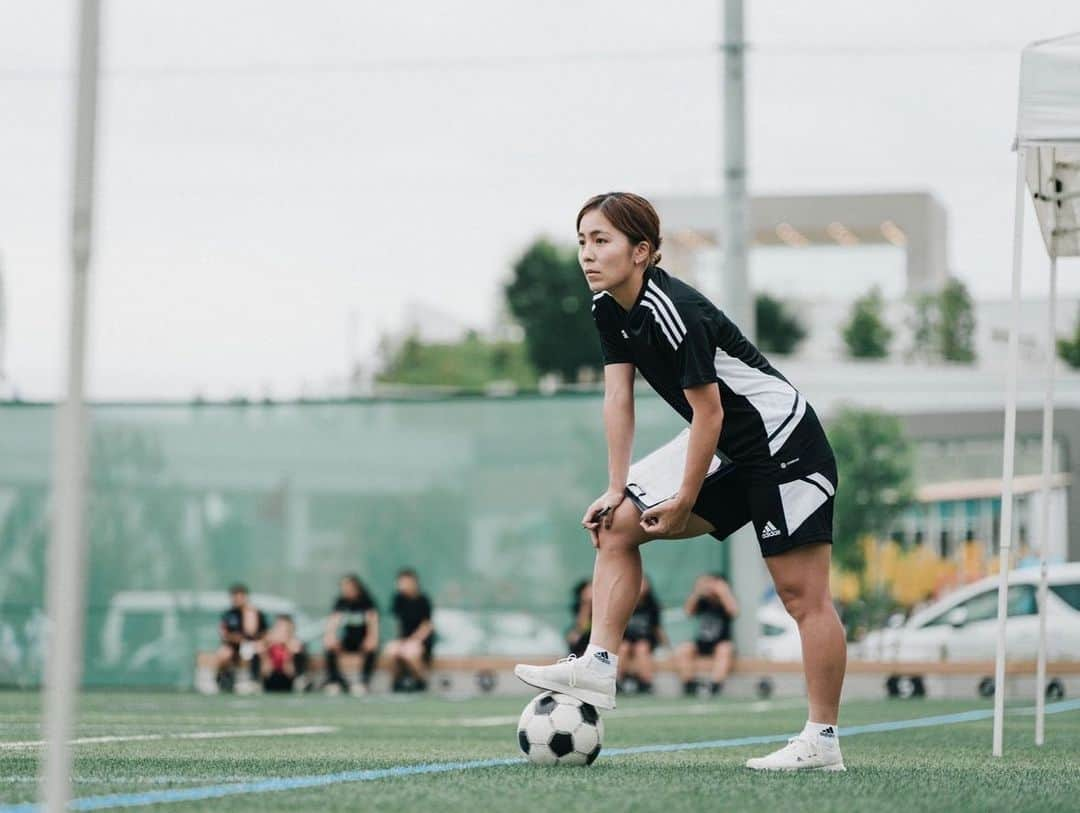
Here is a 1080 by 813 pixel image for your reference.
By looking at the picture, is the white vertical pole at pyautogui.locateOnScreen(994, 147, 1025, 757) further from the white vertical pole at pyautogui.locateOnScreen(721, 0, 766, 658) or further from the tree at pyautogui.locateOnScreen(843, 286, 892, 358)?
the tree at pyautogui.locateOnScreen(843, 286, 892, 358)

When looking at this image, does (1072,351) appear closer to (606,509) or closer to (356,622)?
(356,622)

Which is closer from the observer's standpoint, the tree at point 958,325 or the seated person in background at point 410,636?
the seated person in background at point 410,636

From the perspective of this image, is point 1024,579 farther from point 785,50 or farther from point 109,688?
point 109,688

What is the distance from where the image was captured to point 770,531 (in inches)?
202

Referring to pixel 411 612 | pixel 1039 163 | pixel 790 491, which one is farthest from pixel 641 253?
pixel 411 612

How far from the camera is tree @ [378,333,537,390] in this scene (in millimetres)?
76188

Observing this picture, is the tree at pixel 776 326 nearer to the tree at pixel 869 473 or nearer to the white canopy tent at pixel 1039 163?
the tree at pixel 869 473

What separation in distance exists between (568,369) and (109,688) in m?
51.6

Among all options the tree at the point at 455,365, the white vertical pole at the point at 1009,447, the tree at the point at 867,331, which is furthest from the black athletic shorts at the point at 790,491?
the tree at the point at 455,365

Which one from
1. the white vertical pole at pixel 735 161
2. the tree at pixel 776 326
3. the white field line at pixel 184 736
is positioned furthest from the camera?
the tree at pixel 776 326

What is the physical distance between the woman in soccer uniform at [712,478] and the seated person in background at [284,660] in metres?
13.6

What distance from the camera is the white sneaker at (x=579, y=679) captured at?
517 centimetres

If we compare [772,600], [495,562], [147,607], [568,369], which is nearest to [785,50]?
[495,562]

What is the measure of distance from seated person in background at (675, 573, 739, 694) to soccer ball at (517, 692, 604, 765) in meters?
12.8
